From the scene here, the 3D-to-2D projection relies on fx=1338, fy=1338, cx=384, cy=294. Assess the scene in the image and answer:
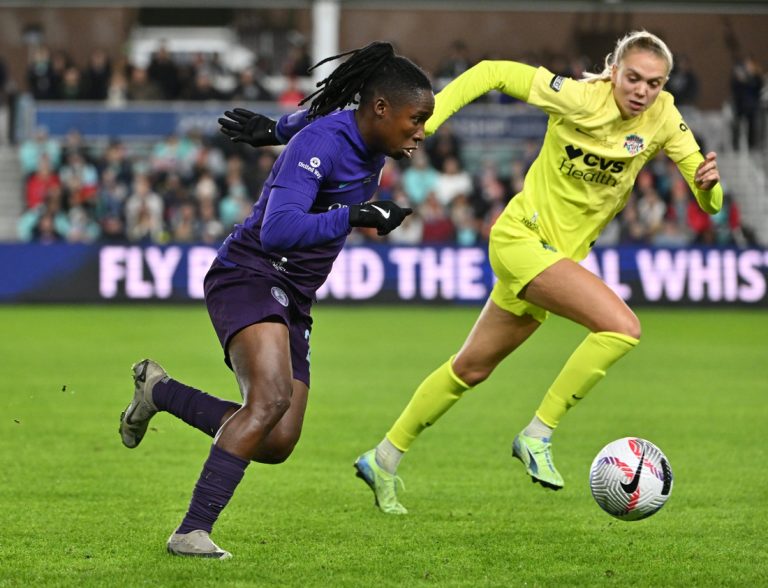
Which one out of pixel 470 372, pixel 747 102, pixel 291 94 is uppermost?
pixel 747 102

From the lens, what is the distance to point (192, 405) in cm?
599

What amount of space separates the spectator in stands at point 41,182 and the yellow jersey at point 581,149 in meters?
16.3

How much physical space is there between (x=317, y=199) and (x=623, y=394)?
20.4ft

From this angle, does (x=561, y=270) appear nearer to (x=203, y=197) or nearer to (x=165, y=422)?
(x=165, y=422)

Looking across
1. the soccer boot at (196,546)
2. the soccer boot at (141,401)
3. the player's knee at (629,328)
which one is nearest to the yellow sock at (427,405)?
the player's knee at (629,328)

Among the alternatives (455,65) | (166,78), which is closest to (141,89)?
(166,78)

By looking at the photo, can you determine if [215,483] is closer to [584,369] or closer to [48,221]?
[584,369]

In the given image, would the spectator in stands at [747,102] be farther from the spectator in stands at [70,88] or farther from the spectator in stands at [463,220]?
the spectator in stands at [70,88]

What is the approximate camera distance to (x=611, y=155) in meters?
6.71

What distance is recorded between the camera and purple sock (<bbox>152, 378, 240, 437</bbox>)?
590cm

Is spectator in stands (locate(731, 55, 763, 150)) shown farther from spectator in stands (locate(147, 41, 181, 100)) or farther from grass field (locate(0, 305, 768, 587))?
grass field (locate(0, 305, 768, 587))

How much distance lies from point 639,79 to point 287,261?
78.0 inches

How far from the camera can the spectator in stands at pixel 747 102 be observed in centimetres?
2414

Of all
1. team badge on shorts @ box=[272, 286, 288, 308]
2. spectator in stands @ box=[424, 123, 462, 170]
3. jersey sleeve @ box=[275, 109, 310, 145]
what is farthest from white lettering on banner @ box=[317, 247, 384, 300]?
team badge on shorts @ box=[272, 286, 288, 308]
